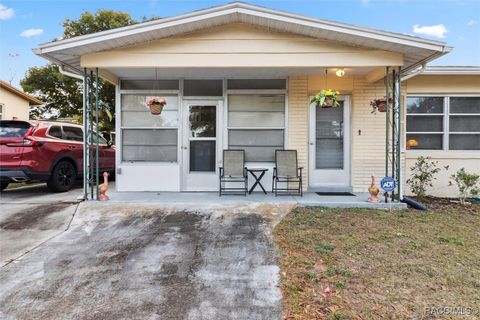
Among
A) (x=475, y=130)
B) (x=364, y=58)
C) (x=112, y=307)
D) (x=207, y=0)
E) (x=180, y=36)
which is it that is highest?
(x=207, y=0)

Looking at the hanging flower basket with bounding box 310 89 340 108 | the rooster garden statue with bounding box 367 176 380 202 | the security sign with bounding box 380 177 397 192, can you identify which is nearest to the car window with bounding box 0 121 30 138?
the hanging flower basket with bounding box 310 89 340 108

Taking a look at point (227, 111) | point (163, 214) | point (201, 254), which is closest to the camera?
point (201, 254)

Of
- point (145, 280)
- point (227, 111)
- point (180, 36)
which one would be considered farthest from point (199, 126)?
point (145, 280)

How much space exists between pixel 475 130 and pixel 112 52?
749cm

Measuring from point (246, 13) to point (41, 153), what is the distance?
4527mm

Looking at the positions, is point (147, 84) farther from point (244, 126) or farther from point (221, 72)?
point (244, 126)

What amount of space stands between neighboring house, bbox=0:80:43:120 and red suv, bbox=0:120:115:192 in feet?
27.5

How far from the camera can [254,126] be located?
653cm

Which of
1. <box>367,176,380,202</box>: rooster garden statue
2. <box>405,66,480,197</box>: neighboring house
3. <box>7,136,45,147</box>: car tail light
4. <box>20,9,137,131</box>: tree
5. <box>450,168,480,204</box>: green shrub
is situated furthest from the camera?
<box>20,9,137,131</box>: tree

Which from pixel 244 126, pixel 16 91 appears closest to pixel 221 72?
pixel 244 126

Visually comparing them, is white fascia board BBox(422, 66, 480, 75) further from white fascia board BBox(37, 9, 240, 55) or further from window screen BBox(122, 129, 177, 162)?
window screen BBox(122, 129, 177, 162)

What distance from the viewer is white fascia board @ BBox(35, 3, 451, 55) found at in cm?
476

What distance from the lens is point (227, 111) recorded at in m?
6.52

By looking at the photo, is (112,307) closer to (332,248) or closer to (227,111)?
(332,248)
